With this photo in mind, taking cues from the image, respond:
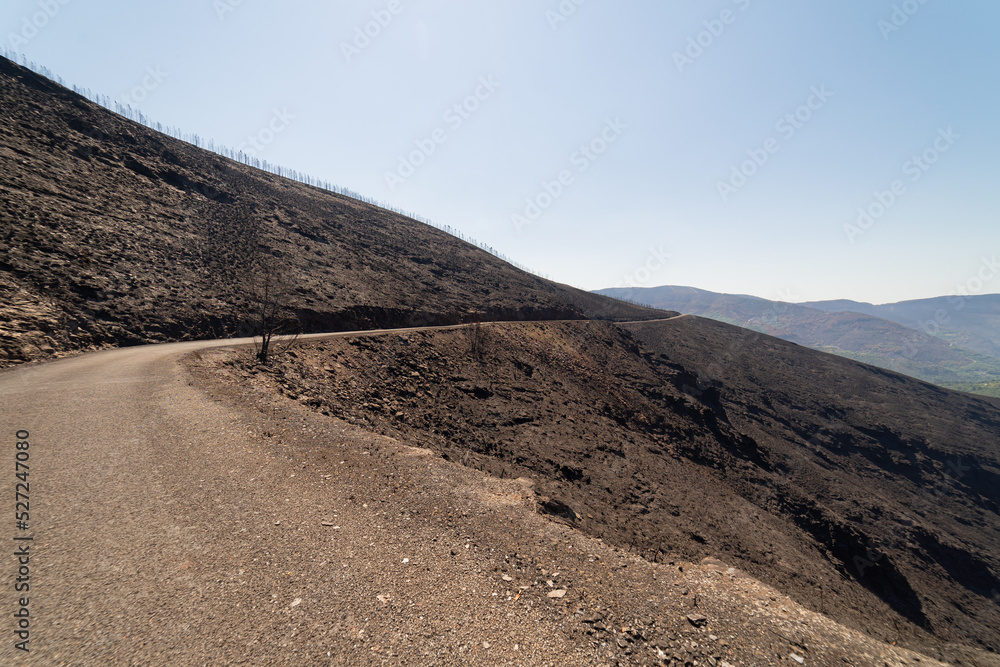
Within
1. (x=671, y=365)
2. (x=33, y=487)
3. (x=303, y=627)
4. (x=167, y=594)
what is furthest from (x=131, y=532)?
(x=671, y=365)

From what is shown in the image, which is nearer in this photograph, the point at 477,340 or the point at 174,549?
the point at 174,549

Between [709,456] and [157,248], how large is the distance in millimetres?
37295

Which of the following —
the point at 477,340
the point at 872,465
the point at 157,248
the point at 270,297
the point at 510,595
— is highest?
the point at 157,248

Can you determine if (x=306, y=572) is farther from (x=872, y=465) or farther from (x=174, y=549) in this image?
(x=872, y=465)

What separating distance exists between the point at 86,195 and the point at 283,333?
14.1 metres

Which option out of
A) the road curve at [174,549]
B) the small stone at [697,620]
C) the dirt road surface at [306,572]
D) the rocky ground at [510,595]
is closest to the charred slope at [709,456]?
the rocky ground at [510,595]

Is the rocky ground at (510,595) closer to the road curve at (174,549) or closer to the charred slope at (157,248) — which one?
the road curve at (174,549)

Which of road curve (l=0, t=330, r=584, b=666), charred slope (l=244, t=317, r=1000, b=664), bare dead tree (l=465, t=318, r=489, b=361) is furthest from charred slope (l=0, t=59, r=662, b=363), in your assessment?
road curve (l=0, t=330, r=584, b=666)

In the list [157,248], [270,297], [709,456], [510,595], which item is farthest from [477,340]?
[510,595]

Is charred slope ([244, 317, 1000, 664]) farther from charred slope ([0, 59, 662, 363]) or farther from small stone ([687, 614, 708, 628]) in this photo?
charred slope ([0, 59, 662, 363])

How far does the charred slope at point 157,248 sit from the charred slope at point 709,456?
6989mm

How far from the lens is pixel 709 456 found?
24812mm

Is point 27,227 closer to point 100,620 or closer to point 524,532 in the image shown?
point 100,620

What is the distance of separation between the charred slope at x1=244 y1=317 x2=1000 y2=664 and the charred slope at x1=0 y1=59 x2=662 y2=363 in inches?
275
